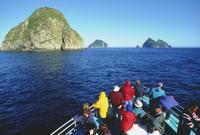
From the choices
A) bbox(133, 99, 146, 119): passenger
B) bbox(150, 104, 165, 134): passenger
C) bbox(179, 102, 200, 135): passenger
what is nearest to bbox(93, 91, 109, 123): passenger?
bbox(133, 99, 146, 119): passenger

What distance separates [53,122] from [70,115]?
2.47 metres

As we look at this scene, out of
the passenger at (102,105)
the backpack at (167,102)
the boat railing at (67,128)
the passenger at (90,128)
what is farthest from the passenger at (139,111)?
the boat railing at (67,128)

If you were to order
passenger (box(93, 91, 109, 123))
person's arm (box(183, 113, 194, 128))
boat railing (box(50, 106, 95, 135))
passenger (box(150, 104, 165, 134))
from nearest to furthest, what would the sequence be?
1. person's arm (box(183, 113, 194, 128))
2. passenger (box(150, 104, 165, 134))
3. passenger (box(93, 91, 109, 123))
4. boat railing (box(50, 106, 95, 135))

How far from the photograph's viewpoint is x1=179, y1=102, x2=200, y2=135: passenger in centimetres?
767

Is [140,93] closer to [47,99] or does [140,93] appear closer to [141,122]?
[141,122]

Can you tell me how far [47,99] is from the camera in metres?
26.8

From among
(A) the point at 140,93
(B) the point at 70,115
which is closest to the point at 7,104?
(B) the point at 70,115

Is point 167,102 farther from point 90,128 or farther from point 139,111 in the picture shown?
point 90,128

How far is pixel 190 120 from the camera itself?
7652mm

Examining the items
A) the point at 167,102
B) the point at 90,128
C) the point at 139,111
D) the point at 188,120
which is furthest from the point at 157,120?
the point at 90,128

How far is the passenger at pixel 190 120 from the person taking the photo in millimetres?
7665

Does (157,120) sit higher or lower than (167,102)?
lower

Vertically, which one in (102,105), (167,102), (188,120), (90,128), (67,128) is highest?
(167,102)

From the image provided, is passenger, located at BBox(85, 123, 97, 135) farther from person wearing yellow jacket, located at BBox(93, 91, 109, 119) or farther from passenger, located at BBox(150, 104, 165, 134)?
passenger, located at BBox(150, 104, 165, 134)
